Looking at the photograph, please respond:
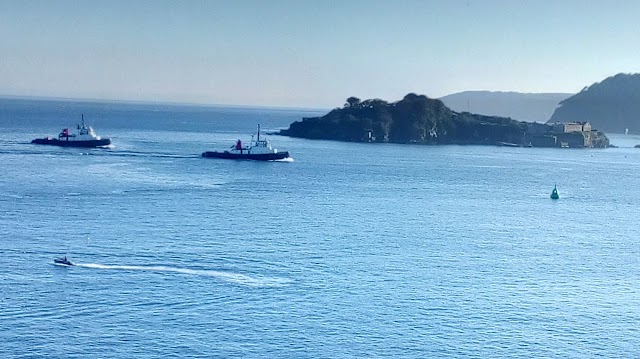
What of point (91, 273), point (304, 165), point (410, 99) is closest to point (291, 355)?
point (91, 273)

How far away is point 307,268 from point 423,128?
4488 inches

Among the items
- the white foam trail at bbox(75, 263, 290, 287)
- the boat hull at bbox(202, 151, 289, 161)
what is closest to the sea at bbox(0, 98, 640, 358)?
the white foam trail at bbox(75, 263, 290, 287)

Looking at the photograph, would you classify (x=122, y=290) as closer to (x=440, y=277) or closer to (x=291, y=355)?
(x=291, y=355)

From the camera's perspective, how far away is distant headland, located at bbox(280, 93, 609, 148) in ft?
508

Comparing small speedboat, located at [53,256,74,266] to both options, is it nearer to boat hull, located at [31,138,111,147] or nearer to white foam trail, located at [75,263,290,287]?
white foam trail, located at [75,263,290,287]

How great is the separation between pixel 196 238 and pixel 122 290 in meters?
11.9

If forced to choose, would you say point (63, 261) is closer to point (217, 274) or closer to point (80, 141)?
point (217, 274)

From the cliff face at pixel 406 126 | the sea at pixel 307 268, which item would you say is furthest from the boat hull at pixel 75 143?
the cliff face at pixel 406 126

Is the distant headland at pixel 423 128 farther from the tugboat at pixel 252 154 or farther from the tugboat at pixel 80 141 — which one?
the tugboat at pixel 80 141

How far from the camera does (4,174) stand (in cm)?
7906

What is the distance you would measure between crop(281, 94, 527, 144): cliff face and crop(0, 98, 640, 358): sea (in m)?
69.2

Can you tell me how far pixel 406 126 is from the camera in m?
157

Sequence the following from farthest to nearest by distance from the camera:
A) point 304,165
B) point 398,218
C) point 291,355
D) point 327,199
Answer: point 304,165 → point 327,199 → point 398,218 → point 291,355

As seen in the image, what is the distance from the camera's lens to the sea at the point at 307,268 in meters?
34.1
